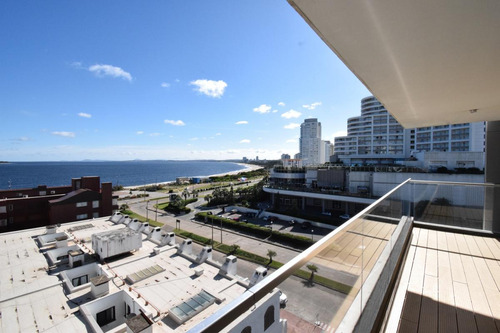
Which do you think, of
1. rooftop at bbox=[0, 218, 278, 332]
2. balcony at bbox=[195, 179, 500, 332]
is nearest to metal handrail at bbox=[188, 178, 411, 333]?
balcony at bbox=[195, 179, 500, 332]

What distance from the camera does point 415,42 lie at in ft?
6.27

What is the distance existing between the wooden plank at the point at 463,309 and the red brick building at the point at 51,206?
2495 centimetres

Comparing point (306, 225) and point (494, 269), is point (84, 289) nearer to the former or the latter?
point (494, 269)

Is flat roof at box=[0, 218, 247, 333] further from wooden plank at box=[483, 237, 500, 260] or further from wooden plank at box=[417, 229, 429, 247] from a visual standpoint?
wooden plank at box=[483, 237, 500, 260]

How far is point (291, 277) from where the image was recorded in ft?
3.43

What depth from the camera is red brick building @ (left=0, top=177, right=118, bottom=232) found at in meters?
18.6

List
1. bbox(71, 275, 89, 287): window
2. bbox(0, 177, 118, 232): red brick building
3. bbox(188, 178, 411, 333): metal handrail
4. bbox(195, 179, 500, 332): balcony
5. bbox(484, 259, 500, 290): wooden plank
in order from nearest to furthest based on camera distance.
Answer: bbox(188, 178, 411, 333): metal handrail, bbox(195, 179, 500, 332): balcony, bbox(484, 259, 500, 290): wooden plank, bbox(71, 275, 89, 287): window, bbox(0, 177, 118, 232): red brick building

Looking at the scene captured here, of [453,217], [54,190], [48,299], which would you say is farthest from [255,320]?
[54,190]

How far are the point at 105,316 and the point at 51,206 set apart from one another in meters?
16.0

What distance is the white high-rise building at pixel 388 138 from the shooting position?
40.2 m

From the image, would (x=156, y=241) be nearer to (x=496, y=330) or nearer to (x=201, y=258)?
(x=201, y=258)

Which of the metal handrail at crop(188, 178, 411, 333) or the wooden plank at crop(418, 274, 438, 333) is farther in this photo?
the wooden plank at crop(418, 274, 438, 333)

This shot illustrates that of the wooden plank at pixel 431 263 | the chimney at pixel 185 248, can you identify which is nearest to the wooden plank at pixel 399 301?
the wooden plank at pixel 431 263

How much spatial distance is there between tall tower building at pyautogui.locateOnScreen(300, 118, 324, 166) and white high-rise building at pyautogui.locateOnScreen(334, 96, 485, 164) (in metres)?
39.3
